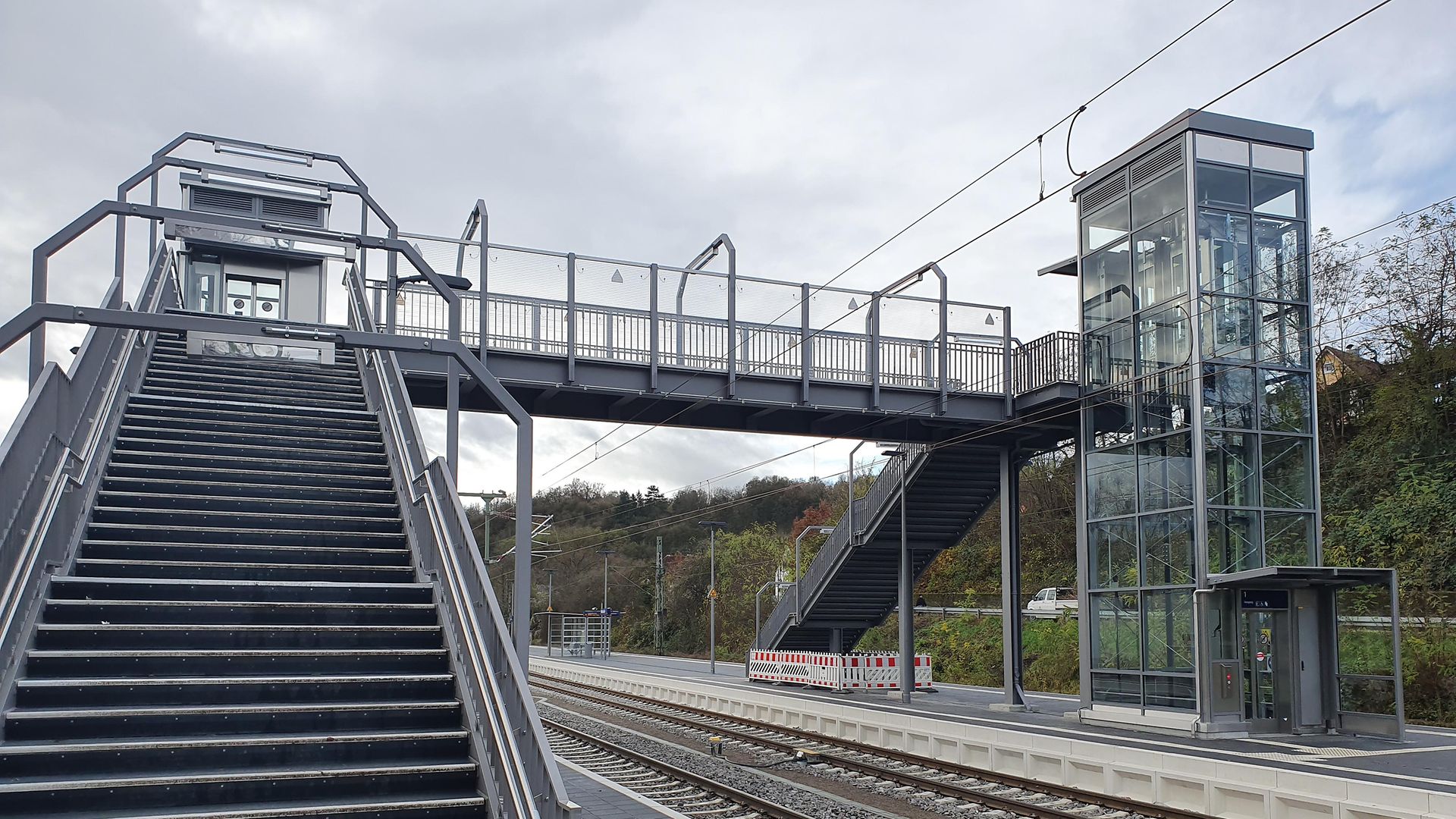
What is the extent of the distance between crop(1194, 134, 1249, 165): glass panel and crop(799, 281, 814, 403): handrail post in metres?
7.15

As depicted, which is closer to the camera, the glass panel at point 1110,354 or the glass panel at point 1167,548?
the glass panel at point 1167,548

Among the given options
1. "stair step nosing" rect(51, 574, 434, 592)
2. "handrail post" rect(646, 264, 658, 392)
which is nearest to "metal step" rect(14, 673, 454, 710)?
"stair step nosing" rect(51, 574, 434, 592)

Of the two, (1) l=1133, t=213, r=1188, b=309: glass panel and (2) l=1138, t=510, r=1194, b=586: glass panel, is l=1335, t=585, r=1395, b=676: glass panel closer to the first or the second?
(2) l=1138, t=510, r=1194, b=586: glass panel

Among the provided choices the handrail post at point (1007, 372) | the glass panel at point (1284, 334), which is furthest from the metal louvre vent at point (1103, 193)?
the glass panel at point (1284, 334)

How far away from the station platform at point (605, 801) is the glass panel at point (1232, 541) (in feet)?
34.0

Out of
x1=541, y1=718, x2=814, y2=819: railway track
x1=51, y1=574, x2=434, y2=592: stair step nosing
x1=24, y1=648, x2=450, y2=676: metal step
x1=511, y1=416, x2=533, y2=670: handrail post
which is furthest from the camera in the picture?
x1=541, y1=718, x2=814, y2=819: railway track

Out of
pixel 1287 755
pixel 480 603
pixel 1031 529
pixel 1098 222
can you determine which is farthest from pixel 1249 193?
pixel 1031 529

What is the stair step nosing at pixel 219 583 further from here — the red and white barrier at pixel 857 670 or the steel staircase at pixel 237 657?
the red and white barrier at pixel 857 670

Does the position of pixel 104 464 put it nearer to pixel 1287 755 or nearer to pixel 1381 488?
pixel 1287 755

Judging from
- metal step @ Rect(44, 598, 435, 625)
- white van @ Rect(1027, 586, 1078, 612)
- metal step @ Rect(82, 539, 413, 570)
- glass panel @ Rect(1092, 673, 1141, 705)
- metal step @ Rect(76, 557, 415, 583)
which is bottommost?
glass panel @ Rect(1092, 673, 1141, 705)

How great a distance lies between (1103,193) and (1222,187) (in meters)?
2.46

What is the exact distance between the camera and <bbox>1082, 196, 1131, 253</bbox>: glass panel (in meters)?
21.1

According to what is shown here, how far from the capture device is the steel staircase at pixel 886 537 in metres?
25.3

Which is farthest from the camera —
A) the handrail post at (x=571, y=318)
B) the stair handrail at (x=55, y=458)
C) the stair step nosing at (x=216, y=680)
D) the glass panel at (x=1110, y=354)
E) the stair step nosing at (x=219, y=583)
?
the glass panel at (x=1110, y=354)
